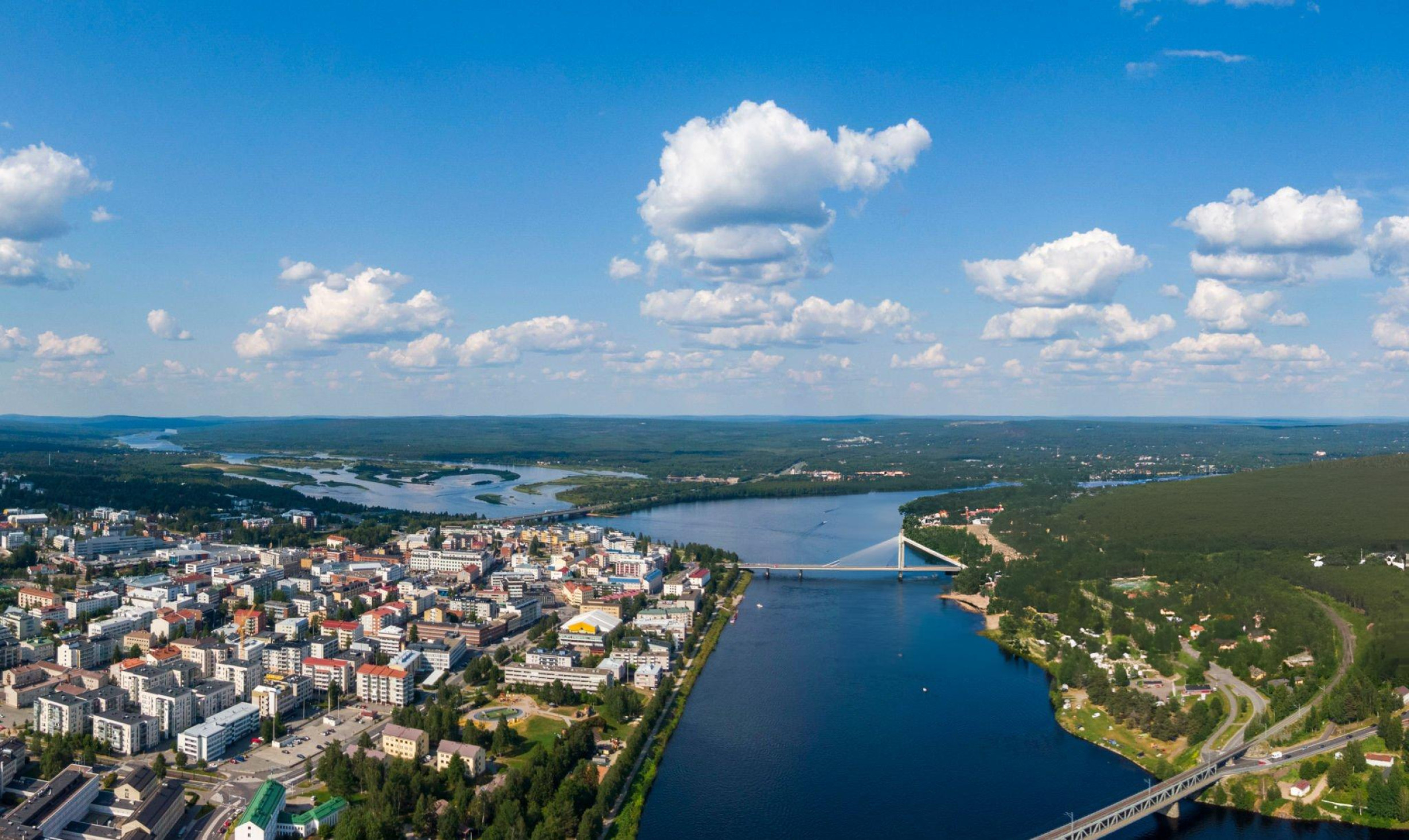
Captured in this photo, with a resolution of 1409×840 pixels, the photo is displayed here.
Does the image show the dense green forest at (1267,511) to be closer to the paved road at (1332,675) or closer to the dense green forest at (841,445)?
the paved road at (1332,675)

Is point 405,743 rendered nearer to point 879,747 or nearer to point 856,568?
point 879,747

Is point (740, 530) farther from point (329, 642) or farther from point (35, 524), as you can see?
point (35, 524)

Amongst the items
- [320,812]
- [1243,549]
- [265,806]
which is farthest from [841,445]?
[265,806]

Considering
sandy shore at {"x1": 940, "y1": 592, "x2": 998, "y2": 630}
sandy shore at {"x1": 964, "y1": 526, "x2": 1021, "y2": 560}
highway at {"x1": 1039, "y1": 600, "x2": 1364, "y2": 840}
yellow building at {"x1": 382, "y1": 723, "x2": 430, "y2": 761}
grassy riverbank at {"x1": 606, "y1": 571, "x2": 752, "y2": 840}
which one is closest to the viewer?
highway at {"x1": 1039, "y1": 600, "x2": 1364, "y2": 840}

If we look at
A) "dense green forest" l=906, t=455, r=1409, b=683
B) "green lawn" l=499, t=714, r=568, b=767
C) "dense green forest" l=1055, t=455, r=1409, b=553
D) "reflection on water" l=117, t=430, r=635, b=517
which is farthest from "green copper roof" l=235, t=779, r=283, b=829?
"reflection on water" l=117, t=430, r=635, b=517

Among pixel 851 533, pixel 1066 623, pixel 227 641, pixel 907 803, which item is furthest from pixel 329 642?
pixel 851 533

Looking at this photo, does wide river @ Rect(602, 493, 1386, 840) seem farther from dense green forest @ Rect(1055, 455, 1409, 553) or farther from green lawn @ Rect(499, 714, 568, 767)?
dense green forest @ Rect(1055, 455, 1409, 553)
